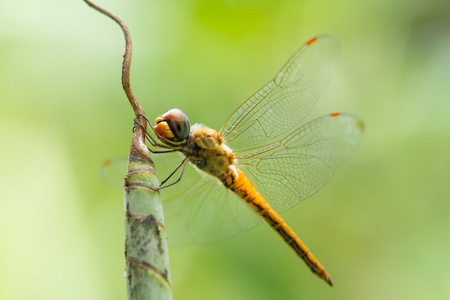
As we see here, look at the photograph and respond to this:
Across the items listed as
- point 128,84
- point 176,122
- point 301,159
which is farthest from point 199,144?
point 128,84

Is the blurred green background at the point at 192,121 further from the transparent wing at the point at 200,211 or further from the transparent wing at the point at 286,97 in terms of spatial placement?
the transparent wing at the point at 286,97

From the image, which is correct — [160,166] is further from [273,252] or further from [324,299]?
[324,299]

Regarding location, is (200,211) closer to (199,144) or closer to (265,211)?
(265,211)

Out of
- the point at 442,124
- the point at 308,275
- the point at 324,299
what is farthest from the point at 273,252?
the point at 442,124

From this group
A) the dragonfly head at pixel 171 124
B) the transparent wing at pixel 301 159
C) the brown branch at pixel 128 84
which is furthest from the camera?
the transparent wing at pixel 301 159

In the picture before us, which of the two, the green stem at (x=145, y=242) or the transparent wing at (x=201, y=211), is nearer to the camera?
the green stem at (x=145, y=242)

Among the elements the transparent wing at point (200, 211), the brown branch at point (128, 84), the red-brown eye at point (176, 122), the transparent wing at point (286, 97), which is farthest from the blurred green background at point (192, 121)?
the brown branch at point (128, 84)
